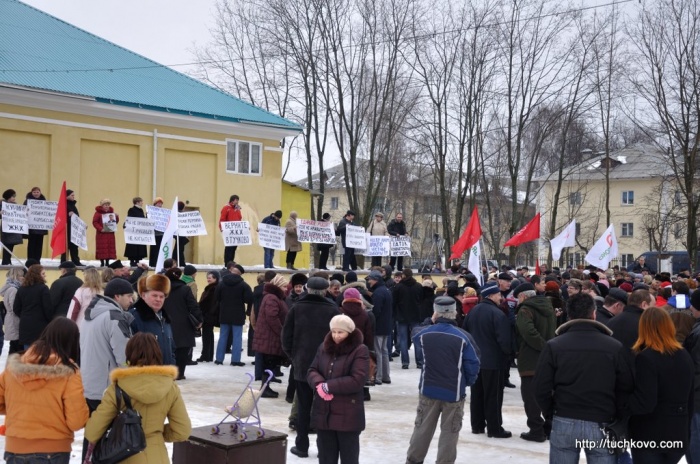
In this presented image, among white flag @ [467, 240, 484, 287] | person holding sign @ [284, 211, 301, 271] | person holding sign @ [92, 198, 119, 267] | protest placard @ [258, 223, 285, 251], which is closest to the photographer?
white flag @ [467, 240, 484, 287]

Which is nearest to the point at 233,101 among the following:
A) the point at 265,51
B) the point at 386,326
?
the point at 265,51

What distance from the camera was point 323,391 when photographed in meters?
7.90

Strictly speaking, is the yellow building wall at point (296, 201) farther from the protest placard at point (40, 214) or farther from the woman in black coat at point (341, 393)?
the woman in black coat at point (341, 393)

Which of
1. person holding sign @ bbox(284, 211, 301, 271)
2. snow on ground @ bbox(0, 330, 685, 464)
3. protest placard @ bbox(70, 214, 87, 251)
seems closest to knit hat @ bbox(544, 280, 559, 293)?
snow on ground @ bbox(0, 330, 685, 464)

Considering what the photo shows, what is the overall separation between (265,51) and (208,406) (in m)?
35.1

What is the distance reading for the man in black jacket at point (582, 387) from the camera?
6.79 meters

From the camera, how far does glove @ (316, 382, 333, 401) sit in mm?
7875

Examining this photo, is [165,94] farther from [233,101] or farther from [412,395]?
[412,395]

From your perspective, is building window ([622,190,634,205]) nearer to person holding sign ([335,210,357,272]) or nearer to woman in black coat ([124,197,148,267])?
person holding sign ([335,210,357,272])

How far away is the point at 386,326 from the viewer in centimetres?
1569

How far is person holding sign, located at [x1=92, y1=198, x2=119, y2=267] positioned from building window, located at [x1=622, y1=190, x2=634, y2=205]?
60.0 m

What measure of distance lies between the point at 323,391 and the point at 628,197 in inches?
2807

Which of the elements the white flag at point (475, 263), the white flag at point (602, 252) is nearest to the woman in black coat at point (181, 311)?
the white flag at point (475, 263)

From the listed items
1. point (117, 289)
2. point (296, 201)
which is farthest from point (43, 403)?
point (296, 201)
